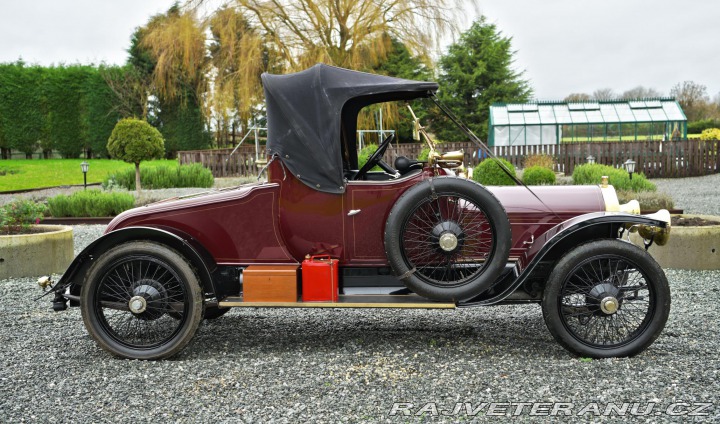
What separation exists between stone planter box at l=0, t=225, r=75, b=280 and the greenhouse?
2210 centimetres

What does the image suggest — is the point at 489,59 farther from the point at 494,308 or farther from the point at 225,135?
the point at 494,308

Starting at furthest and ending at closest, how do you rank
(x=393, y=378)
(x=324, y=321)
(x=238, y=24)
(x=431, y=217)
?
(x=238, y=24) < (x=324, y=321) < (x=431, y=217) < (x=393, y=378)

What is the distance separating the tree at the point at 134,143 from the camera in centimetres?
1720

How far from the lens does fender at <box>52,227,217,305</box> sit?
4324 mm

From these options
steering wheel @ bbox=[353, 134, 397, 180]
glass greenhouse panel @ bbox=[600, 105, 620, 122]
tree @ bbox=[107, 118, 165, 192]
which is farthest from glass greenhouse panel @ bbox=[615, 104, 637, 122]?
steering wheel @ bbox=[353, 134, 397, 180]

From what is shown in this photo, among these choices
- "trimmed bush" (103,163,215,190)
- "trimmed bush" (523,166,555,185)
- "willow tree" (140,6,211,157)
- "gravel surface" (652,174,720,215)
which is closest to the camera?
"gravel surface" (652,174,720,215)

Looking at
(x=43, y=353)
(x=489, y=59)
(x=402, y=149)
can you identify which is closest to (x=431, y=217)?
(x=43, y=353)

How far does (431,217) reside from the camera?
4266 mm

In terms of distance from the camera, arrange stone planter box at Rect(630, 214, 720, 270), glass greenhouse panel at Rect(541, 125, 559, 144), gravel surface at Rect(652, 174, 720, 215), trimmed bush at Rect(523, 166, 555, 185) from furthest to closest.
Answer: glass greenhouse panel at Rect(541, 125, 559, 144), trimmed bush at Rect(523, 166, 555, 185), gravel surface at Rect(652, 174, 720, 215), stone planter box at Rect(630, 214, 720, 270)

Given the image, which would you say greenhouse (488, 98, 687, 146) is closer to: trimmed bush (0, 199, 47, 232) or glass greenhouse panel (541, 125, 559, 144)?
glass greenhouse panel (541, 125, 559, 144)

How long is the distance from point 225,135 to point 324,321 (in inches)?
1252

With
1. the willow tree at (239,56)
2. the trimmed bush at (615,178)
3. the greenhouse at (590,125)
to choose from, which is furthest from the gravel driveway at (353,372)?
the greenhouse at (590,125)

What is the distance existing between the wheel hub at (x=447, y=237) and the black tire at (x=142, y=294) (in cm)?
164

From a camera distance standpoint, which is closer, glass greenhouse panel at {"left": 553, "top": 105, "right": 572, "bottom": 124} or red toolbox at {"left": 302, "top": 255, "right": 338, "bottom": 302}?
red toolbox at {"left": 302, "top": 255, "right": 338, "bottom": 302}
